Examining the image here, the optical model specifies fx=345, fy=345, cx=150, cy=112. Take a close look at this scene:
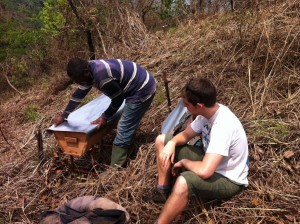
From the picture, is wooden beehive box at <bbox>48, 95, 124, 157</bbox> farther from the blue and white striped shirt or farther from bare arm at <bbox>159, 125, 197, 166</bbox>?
bare arm at <bbox>159, 125, 197, 166</bbox>

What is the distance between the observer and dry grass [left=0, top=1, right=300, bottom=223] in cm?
280

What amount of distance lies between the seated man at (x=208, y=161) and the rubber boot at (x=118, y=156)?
0.96 metres

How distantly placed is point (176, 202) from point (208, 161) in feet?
1.22

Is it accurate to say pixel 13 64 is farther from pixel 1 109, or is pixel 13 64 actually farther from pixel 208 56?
pixel 208 56

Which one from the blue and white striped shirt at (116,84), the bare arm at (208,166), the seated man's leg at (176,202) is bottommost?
the seated man's leg at (176,202)

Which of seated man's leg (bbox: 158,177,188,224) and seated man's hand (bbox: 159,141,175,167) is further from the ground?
seated man's hand (bbox: 159,141,175,167)

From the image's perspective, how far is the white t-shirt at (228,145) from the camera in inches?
97.6

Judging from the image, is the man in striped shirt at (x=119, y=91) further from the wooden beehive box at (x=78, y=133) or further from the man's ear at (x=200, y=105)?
the man's ear at (x=200, y=105)

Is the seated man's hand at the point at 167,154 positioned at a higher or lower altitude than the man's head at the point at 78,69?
lower

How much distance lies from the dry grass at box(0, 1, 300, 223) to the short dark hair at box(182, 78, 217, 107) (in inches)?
32.9

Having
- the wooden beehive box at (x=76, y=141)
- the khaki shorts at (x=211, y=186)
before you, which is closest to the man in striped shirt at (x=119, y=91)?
the wooden beehive box at (x=76, y=141)

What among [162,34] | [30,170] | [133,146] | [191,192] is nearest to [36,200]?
[30,170]

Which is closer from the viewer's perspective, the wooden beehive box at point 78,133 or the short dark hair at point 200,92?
the short dark hair at point 200,92

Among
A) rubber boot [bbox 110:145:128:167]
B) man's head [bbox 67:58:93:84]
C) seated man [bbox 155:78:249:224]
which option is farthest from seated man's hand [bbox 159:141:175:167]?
man's head [bbox 67:58:93:84]
